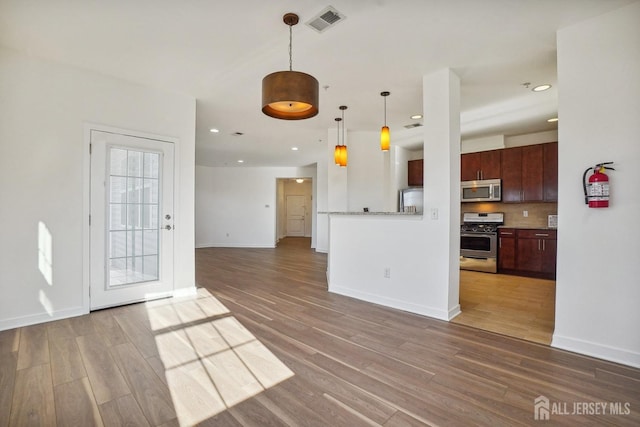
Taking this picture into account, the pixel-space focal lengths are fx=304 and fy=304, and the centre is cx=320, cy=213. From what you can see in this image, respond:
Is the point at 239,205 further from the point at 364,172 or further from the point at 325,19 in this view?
the point at 325,19

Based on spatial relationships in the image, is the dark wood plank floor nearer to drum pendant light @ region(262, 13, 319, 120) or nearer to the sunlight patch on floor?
the sunlight patch on floor

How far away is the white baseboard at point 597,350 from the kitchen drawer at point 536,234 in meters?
3.05

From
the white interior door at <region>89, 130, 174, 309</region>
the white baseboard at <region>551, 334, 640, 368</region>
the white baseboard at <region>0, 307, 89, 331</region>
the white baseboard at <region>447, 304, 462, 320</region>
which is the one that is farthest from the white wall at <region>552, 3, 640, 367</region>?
the white baseboard at <region>0, 307, 89, 331</region>

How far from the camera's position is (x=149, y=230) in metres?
3.78

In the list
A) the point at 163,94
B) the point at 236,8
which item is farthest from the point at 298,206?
the point at 236,8

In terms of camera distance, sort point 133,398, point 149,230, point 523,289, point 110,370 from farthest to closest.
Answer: point 523,289 < point 149,230 < point 110,370 < point 133,398

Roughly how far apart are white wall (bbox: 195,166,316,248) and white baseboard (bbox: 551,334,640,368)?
7922 millimetres

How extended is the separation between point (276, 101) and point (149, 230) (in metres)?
2.74

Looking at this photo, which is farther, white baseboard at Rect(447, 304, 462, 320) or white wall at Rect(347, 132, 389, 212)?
white wall at Rect(347, 132, 389, 212)

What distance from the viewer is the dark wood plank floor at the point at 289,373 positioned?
1.69m

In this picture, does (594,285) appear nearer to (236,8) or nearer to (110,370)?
(236,8)

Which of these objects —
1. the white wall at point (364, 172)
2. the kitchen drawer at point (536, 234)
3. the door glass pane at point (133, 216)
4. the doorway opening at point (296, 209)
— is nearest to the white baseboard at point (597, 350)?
the kitchen drawer at point (536, 234)

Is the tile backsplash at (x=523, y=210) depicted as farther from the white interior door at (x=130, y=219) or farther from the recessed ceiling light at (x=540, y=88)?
the white interior door at (x=130, y=219)

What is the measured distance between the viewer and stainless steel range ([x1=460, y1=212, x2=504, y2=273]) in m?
5.43
